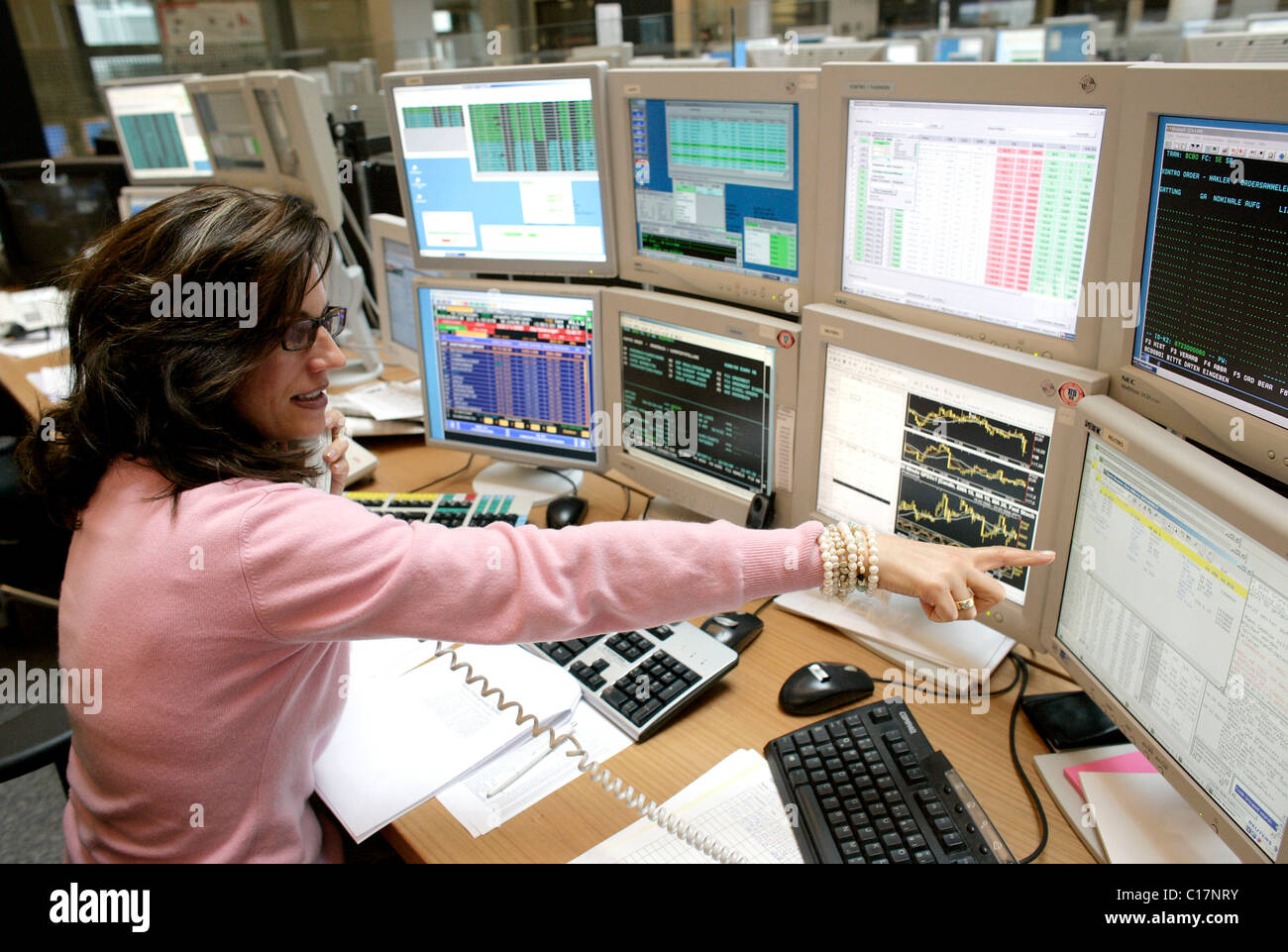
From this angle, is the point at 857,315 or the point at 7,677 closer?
the point at 857,315

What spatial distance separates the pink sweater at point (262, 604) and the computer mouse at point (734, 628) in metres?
0.29

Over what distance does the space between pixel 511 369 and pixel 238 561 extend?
887mm

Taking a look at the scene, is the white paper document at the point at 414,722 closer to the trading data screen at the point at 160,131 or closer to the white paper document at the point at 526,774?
the white paper document at the point at 526,774

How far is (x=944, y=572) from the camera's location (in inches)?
38.6

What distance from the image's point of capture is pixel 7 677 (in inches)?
64.4

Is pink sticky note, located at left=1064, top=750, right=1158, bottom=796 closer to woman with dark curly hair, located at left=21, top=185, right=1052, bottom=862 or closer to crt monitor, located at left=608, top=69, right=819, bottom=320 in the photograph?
woman with dark curly hair, located at left=21, top=185, right=1052, bottom=862

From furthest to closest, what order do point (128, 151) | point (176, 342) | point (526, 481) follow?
point (128, 151) < point (526, 481) < point (176, 342)

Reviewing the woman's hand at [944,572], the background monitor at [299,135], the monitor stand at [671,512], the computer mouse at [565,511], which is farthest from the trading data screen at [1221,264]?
the background monitor at [299,135]

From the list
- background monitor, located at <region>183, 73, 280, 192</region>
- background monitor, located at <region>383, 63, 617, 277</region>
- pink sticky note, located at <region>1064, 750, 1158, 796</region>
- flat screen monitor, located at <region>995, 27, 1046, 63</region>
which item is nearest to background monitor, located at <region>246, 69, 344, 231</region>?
background monitor, located at <region>183, 73, 280, 192</region>

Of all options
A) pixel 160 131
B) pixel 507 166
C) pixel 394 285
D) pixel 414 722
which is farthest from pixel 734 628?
pixel 160 131

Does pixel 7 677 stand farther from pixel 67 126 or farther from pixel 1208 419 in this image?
pixel 67 126

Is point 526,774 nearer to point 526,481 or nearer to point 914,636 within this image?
point 914,636

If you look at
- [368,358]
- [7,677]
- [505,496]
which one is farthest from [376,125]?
[7,677]

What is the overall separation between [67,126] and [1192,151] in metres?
5.71
